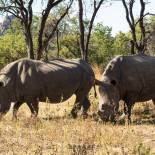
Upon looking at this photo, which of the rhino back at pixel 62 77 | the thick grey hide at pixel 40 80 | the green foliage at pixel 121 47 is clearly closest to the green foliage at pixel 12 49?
the green foliage at pixel 121 47

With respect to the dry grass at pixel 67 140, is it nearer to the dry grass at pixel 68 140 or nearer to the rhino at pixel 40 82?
the dry grass at pixel 68 140

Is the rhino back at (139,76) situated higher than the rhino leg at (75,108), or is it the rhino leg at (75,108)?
the rhino back at (139,76)

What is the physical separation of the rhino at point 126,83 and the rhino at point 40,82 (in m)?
0.78

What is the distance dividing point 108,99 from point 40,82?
1.78 metres

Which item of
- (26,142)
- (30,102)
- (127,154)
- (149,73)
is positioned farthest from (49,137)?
(149,73)

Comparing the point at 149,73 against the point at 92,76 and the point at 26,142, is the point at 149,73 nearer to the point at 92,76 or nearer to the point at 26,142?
the point at 92,76

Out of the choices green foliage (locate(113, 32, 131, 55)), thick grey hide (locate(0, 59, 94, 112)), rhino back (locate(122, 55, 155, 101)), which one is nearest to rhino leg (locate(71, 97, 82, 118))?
thick grey hide (locate(0, 59, 94, 112))

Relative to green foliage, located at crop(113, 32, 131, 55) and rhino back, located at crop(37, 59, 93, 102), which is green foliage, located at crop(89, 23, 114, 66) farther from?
rhino back, located at crop(37, 59, 93, 102)

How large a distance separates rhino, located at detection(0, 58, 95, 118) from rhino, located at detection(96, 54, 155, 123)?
2.55 ft

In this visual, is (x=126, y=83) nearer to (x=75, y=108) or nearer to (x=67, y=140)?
(x=75, y=108)

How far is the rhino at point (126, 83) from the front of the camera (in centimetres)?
1143

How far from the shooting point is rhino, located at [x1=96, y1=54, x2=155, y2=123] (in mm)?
11430

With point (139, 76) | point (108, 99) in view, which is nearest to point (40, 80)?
point (108, 99)

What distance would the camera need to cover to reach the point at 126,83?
1188 centimetres
